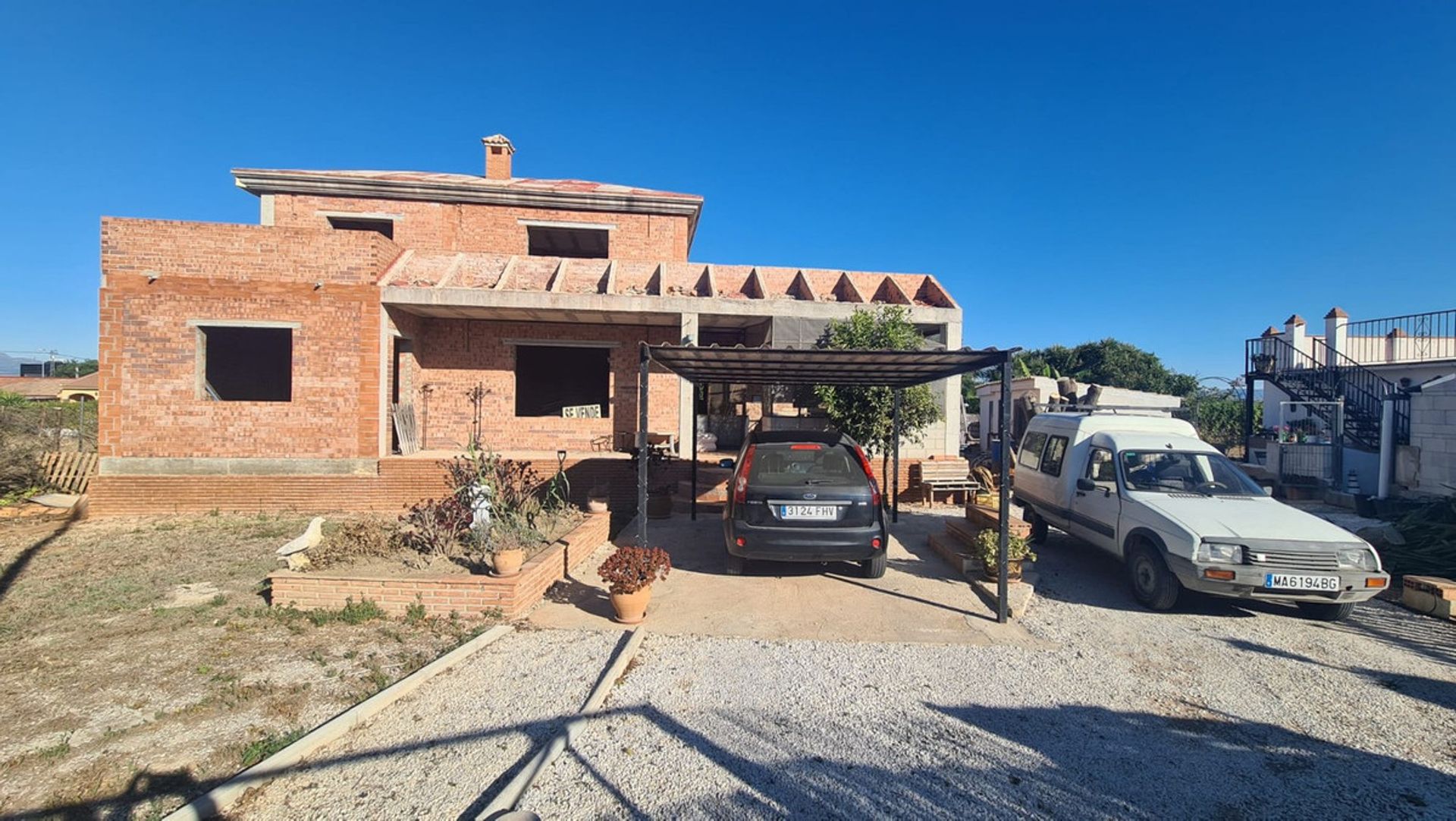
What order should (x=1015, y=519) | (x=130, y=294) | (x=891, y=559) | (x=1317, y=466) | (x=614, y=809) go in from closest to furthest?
(x=614, y=809)
(x=1015, y=519)
(x=891, y=559)
(x=130, y=294)
(x=1317, y=466)

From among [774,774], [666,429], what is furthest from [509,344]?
[774,774]

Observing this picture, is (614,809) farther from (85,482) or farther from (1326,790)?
(85,482)

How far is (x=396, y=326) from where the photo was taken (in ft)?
36.3

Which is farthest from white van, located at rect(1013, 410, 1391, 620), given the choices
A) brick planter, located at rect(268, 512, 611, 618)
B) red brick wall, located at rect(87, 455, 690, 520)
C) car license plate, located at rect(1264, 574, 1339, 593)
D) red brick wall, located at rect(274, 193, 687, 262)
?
red brick wall, located at rect(274, 193, 687, 262)

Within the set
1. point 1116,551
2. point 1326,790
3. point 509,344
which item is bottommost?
point 1326,790

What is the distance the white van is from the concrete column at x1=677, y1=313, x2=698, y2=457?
6.01 metres

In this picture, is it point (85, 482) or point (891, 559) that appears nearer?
point (891, 559)

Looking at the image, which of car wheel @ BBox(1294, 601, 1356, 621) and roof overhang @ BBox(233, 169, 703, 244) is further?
roof overhang @ BBox(233, 169, 703, 244)

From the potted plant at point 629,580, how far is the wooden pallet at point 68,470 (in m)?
11.0

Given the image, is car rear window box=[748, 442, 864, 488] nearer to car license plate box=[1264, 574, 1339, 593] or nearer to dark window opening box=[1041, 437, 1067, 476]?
dark window opening box=[1041, 437, 1067, 476]

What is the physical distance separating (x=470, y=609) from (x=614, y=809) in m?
2.82

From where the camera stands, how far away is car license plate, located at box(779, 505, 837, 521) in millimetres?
5539

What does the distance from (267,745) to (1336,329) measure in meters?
24.4

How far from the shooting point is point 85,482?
10.3 metres
